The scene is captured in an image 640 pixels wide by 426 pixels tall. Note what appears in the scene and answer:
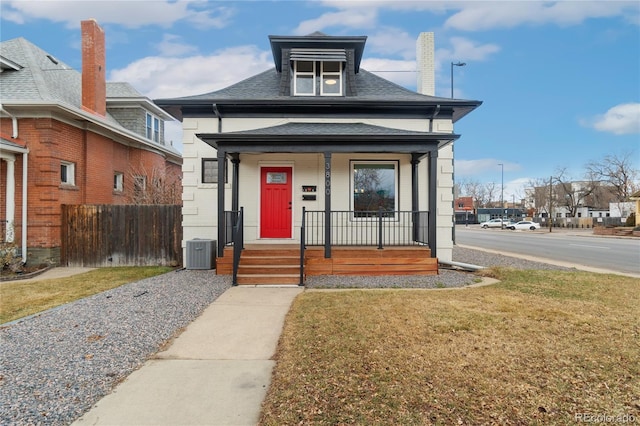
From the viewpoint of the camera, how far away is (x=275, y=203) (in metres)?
10.4

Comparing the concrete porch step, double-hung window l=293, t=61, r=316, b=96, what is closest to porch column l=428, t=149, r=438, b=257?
the concrete porch step

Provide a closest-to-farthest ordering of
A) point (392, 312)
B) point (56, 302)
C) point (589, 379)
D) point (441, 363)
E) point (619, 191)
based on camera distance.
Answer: point (589, 379) < point (441, 363) < point (392, 312) < point (56, 302) < point (619, 191)

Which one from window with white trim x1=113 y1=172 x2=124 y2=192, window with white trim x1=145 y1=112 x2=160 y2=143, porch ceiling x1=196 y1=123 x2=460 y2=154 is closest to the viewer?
porch ceiling x1=196 y1=123 x2=460 y2=154

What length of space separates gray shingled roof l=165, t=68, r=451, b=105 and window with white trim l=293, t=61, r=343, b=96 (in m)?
0.56

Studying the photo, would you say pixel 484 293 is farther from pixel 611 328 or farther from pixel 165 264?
pixel 165 264

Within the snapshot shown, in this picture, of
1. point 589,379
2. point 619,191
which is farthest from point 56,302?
point 619,191

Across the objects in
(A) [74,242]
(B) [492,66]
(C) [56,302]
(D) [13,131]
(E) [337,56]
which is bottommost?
(C) [56,302]

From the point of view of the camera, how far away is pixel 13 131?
10.6 meters

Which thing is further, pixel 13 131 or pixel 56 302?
pixel 13 131

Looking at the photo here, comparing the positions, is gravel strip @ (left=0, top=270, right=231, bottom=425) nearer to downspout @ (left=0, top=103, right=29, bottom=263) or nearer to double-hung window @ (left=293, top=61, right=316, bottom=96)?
downspout @ (left=0, top=103, right=29, bottom=263)

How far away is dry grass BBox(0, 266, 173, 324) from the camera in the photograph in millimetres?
6262

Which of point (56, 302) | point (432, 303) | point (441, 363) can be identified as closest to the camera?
point (441, 363)

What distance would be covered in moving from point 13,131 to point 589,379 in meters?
14.7

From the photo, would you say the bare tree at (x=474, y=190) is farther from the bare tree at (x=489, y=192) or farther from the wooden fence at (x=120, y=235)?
the wooden fence at (x=120, y=235)
